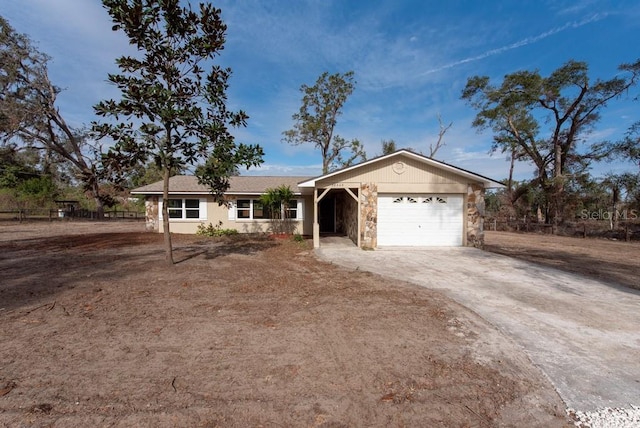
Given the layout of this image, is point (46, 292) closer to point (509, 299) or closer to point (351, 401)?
point (351, 401)

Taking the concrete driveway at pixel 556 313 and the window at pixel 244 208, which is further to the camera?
the window at pixel 244 208

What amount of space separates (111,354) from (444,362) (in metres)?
3.77

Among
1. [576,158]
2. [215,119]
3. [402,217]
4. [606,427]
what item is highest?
[576,158]

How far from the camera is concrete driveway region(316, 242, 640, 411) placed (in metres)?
3.01

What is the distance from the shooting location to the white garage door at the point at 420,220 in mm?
12016

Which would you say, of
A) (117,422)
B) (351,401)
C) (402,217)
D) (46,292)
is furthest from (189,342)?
(402,217)

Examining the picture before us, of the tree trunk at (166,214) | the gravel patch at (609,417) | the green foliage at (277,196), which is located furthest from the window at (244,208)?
the gravel patch at (609,417)

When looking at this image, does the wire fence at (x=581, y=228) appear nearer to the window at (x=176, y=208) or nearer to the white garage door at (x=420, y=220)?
the white garage door at (x=420, y=220)

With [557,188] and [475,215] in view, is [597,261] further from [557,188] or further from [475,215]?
[557,188]

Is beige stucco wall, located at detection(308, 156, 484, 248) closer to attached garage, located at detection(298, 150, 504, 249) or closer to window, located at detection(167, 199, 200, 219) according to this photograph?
attached garage, located at detection(298, 150, 504, 249)

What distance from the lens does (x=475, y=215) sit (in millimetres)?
12055

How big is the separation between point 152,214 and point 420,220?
601 inches

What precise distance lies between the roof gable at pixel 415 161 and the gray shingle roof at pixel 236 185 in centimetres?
462

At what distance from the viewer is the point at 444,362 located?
3293 mm
